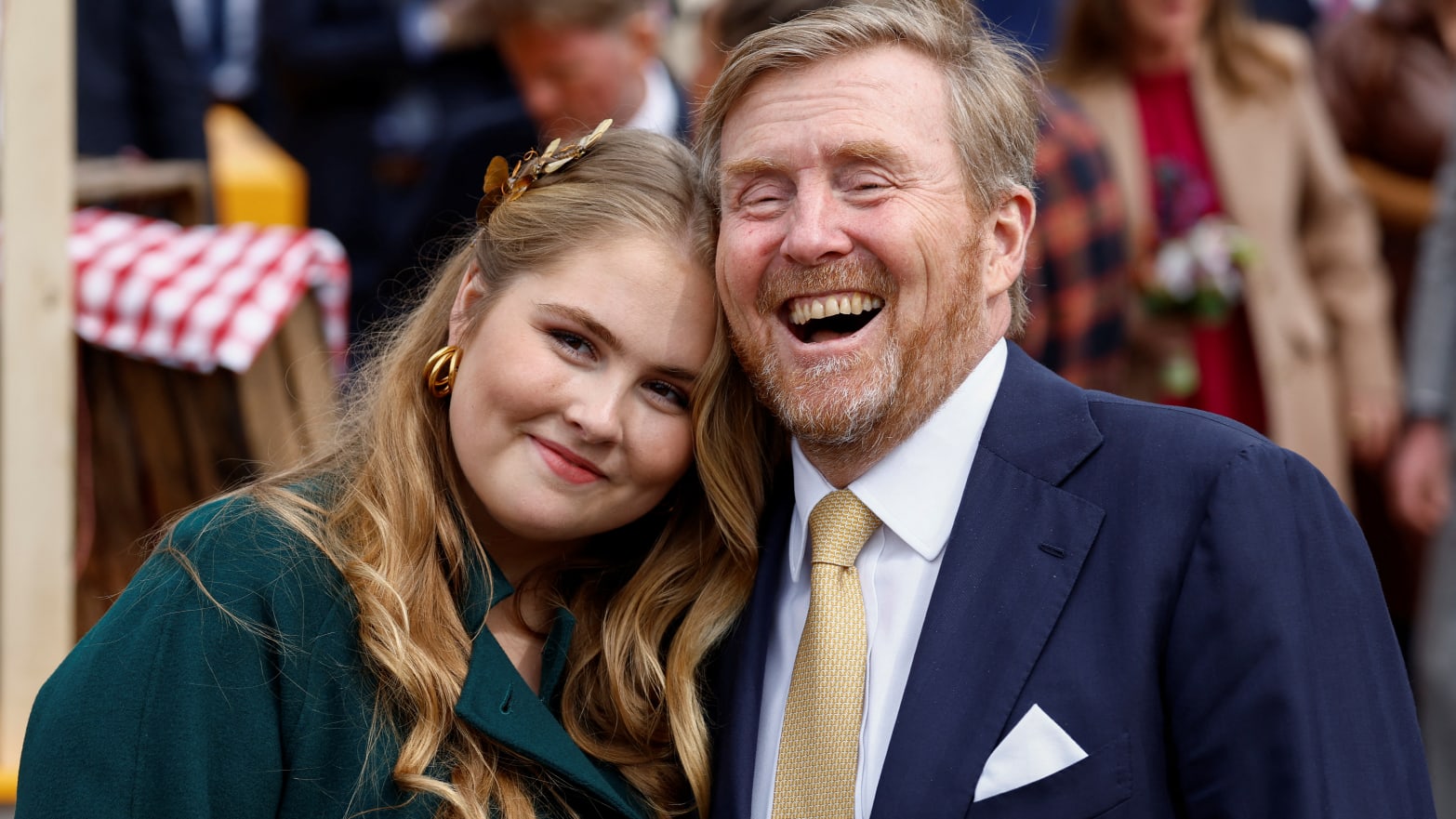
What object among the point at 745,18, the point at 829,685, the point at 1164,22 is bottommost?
the point at 829,685

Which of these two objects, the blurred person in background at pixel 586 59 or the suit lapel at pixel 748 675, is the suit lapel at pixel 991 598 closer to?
the suit lapel at pixel 748 675

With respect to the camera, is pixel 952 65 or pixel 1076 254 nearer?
pixel 952 65

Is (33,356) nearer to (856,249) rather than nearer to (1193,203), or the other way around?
(856,249)

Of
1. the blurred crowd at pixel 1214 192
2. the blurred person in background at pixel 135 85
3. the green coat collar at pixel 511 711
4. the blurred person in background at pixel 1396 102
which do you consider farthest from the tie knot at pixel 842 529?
the blurred person in background at pixel 1396 102

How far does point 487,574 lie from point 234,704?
0.47 metres

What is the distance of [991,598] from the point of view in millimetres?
2279

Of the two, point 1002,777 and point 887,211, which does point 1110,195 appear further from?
point 1002,777

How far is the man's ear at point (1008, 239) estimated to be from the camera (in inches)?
100

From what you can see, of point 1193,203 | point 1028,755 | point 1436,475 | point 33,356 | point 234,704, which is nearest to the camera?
point 1028,755

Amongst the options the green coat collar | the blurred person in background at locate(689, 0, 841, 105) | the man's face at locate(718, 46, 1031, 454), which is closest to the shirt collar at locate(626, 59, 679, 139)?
the blurred person in background at locate(689, 0, 841, 105)

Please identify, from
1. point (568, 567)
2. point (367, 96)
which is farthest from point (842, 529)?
point (367, 96)

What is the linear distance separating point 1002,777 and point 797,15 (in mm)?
1289

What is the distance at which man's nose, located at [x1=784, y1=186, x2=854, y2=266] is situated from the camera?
2379mm

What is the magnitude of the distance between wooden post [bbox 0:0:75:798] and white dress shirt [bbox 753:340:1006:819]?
1.68m
